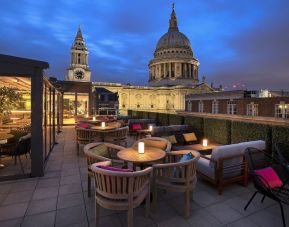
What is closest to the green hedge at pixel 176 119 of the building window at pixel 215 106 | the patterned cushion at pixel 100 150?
the patterned cushion at pixel 100 150

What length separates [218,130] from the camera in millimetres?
9484

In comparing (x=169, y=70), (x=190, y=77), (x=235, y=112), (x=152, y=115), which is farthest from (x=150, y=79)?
(x=152, y=115)

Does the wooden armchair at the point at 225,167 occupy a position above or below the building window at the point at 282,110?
below

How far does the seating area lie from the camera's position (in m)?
3.39

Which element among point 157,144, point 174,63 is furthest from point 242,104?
point 174,63

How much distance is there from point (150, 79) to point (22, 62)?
261ft

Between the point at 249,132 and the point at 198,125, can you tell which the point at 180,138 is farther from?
the point at 249,132

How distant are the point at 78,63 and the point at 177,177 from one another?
2084 inches

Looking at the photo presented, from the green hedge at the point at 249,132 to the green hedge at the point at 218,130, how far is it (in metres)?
0.30

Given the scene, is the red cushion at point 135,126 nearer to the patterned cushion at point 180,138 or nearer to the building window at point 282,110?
the patterned cushion at point 180,138

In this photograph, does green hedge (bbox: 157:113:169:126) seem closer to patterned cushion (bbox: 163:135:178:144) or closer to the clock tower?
patterned cushion (bbox: 163:135:178:144)

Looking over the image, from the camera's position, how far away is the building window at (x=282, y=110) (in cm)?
2484

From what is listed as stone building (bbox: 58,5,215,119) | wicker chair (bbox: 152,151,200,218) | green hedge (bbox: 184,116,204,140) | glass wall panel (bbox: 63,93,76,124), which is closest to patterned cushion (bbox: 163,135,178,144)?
green hedge (bbox: 184,116,204,140)

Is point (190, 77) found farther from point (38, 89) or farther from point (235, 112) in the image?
point (38, 89)
